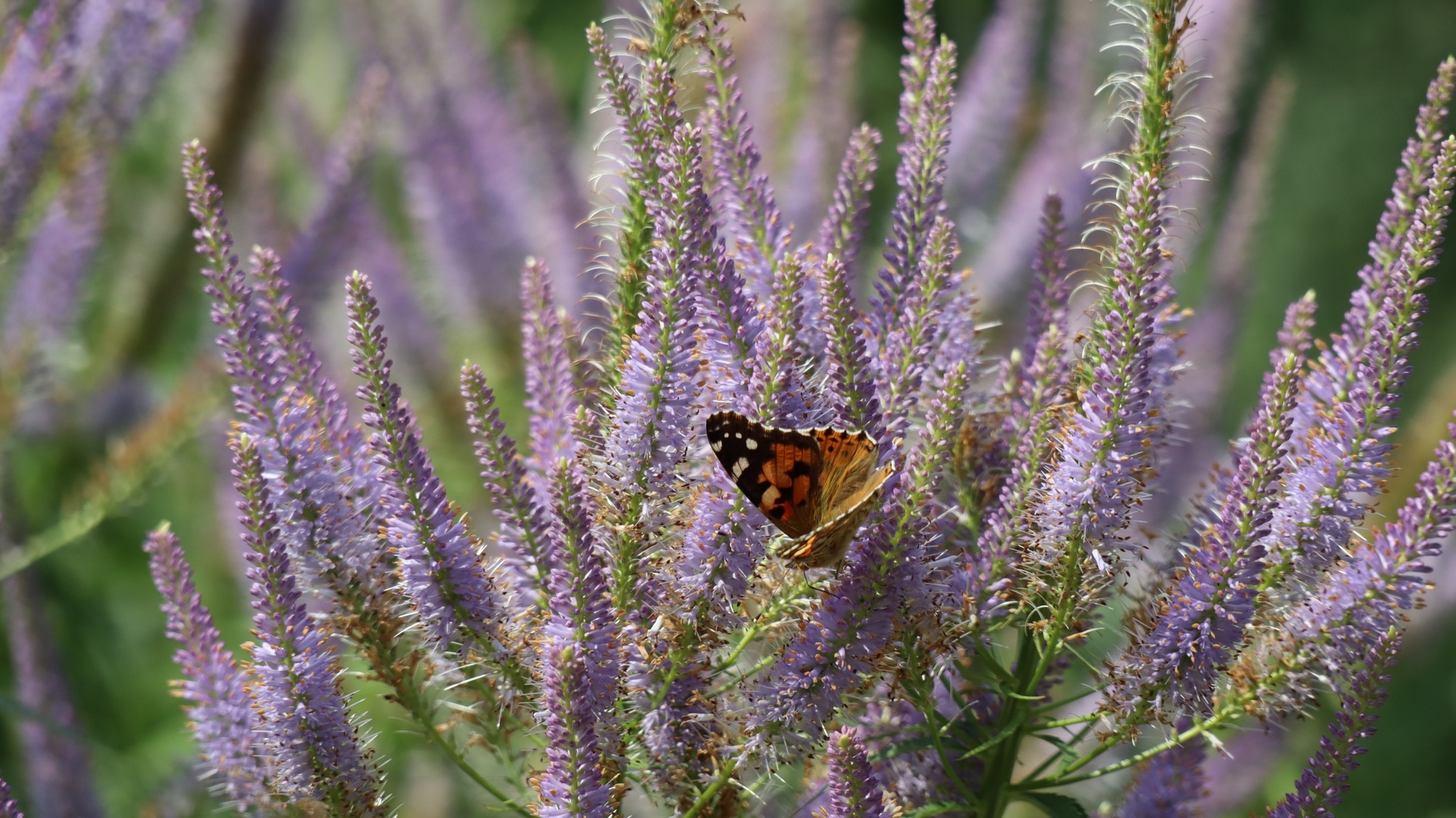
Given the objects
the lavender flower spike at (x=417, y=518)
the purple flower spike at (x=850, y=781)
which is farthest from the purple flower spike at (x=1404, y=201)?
the lavender flower spike at (x=417, y=518)

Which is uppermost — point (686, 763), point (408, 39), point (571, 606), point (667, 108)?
point (408, 39)

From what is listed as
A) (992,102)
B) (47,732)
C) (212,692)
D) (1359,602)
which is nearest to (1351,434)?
(1359,602)

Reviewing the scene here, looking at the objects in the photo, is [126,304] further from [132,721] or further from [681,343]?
[681,343]

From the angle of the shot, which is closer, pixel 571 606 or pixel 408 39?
pixel 571 606

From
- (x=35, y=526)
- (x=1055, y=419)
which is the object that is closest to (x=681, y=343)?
(x=1055, y=419)

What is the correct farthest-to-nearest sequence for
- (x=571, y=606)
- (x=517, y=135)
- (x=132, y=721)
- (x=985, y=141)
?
1. (x=517, y=135)
2. (x=985, y=141)
3. (x=132, y=721)
4. (x=571, y=606)

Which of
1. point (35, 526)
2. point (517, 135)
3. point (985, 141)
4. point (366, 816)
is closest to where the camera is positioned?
point (366, 816)

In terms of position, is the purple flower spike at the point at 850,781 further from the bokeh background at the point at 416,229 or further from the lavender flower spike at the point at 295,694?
the bokeh background at the point at 416,229
